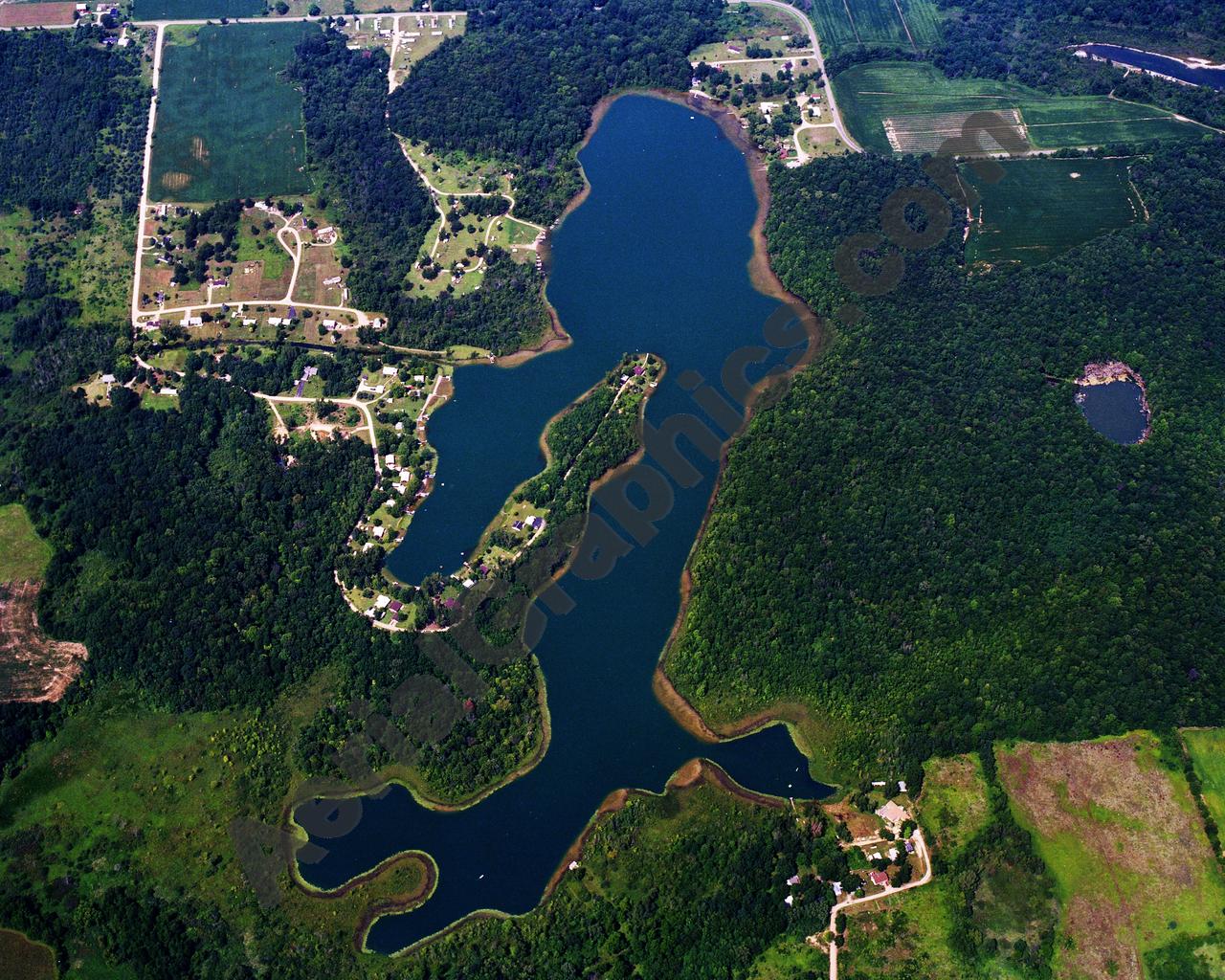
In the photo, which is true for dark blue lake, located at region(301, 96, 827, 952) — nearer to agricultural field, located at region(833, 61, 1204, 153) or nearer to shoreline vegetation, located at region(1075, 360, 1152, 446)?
agricultural field, located at region(833, 61, 1204, 153)

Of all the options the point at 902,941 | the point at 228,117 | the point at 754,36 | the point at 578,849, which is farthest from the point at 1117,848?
the point at 228,117

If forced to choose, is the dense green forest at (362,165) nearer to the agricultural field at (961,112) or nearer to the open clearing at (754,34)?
the open clearing at (754,34)

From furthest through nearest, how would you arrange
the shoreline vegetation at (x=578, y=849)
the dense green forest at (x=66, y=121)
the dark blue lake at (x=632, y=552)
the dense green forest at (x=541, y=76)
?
the dense green forest at (x=541, y=76) < the dense green forest at (x=66, y=121) < the dark blue lake at (x=632, y=552) < the shoreline vegetation at (x=578, y=849)

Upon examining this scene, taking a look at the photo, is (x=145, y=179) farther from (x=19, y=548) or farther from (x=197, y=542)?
(x=197, y=542)

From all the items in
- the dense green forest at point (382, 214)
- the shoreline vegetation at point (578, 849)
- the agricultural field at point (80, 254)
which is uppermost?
the dense green forest at point (382, 214)

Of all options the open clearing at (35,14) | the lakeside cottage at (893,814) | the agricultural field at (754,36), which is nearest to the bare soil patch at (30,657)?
the lakeside cottage at (893,814)

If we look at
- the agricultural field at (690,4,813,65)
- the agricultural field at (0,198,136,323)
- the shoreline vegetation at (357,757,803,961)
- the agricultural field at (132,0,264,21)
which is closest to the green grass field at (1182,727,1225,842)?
the shoreline vegetation at (357,757,803,961)

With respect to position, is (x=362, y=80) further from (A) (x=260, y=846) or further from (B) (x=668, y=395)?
(A) (x=260, y=846)
